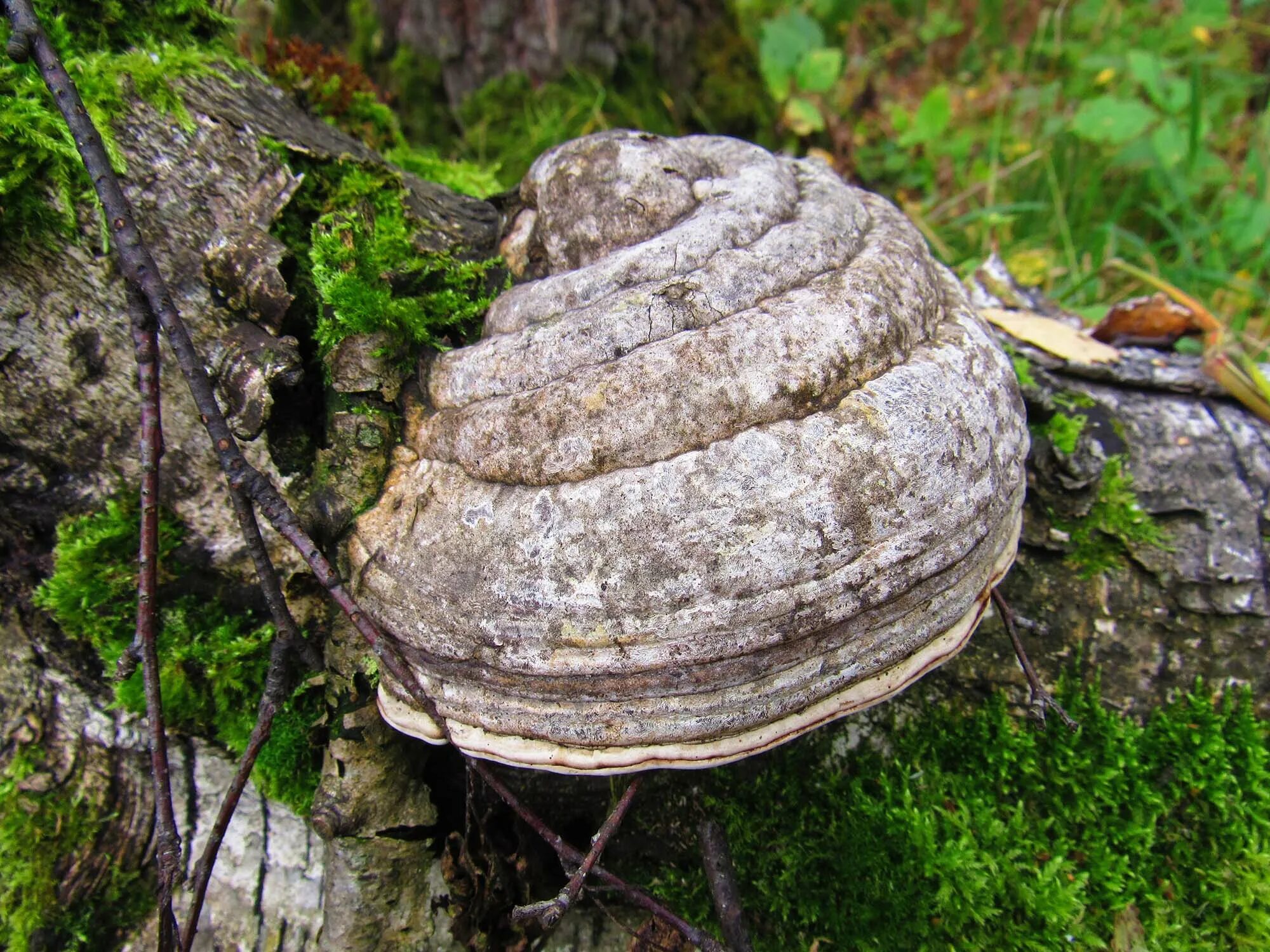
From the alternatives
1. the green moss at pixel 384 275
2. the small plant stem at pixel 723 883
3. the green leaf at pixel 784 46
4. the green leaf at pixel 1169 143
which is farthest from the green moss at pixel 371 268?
the green leaf at pixel 1169 143

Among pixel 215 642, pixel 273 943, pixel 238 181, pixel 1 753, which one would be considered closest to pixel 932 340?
pixel 238 181

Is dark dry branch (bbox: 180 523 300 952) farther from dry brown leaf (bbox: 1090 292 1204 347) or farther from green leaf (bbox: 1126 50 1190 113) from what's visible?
green leaf (bbox: 1126 50 1190 113)

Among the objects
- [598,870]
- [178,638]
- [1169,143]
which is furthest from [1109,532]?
[1169,143]

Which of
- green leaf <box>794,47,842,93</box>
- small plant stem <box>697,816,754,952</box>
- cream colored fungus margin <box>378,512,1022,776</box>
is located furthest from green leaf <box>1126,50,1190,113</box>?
small plant stem <box>697,816,754,952</box>

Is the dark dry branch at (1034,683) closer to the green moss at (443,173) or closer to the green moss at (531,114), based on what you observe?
the green moss at (443,173)

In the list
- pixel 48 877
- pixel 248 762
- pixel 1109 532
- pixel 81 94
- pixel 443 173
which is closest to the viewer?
pixel 248 762

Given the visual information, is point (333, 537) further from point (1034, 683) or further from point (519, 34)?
point (519, 34)
